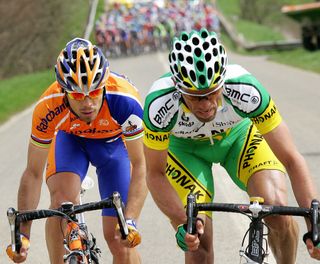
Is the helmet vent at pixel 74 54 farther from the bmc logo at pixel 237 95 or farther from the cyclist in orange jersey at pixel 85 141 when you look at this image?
the bmc logo at pixel 237 95

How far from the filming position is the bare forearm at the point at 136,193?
5.00 meters

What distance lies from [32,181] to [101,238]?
8.66ft

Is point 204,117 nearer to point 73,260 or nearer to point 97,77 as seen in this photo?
point 97,77

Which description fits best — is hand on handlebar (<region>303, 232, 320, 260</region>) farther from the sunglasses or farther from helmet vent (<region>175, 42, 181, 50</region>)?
the sunglasses

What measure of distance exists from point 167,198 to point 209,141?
70 cm

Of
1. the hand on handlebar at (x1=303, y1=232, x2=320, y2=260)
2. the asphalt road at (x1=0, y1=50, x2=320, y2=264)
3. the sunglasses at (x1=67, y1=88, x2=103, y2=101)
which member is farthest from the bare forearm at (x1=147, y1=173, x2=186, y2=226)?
the asphalt road at (x1=0, y1=50, x2=320, y2=264)

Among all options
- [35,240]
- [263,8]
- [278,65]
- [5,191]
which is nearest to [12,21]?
[278,65]

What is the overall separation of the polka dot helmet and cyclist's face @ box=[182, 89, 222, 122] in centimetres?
5

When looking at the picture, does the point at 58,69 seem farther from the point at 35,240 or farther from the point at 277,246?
the point at 35,240

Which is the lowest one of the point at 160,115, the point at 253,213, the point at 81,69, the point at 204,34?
the point at 253,213

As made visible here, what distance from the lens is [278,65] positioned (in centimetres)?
2906

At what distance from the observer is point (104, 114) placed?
5578 millimetres

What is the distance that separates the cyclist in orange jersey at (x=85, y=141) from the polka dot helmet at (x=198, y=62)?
563 millimetres

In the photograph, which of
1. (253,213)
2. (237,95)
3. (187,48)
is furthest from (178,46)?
(253,213)
